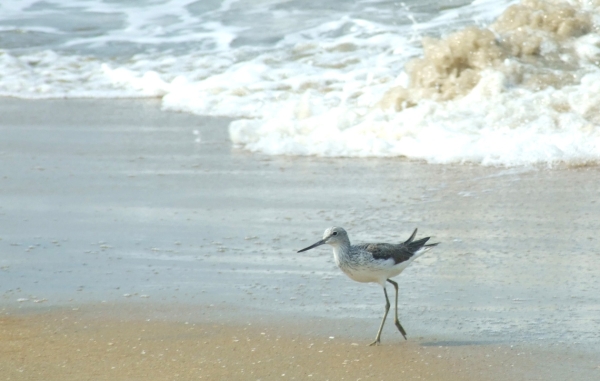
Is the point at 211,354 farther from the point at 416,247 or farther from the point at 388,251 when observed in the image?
the point at 416,247

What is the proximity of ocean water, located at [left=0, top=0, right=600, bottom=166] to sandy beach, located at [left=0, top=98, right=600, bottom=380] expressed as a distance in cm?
73

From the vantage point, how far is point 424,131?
8023 mm

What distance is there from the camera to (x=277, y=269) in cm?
473

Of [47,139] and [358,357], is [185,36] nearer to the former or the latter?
[47,139]

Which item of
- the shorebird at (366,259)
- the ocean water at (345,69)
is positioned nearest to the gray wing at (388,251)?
the shorebird at (366,259)

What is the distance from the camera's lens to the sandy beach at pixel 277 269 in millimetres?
3639

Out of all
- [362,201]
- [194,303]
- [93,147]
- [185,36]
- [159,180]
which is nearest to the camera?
[194,303]

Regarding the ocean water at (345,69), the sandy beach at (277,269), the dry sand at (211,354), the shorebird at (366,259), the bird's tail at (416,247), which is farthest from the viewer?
the ocean water at (345,69)

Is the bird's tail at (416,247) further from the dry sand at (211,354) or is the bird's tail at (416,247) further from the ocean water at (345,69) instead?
the ocean water at (345,69)

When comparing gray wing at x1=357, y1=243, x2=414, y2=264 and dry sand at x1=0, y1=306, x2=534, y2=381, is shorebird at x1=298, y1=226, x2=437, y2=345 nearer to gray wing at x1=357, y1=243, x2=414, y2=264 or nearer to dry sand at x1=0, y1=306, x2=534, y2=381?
gray wing at x1=357, y1=243, x2=414, y2=264

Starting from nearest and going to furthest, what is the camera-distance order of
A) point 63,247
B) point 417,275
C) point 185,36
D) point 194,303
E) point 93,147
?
point 194,303 < point 417,275 < point 63,247 < point 93,147 < point 185,36

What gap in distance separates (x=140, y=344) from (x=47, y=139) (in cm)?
497

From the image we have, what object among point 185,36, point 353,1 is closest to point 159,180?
point 185,36

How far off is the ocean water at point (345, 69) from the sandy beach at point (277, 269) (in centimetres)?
73
